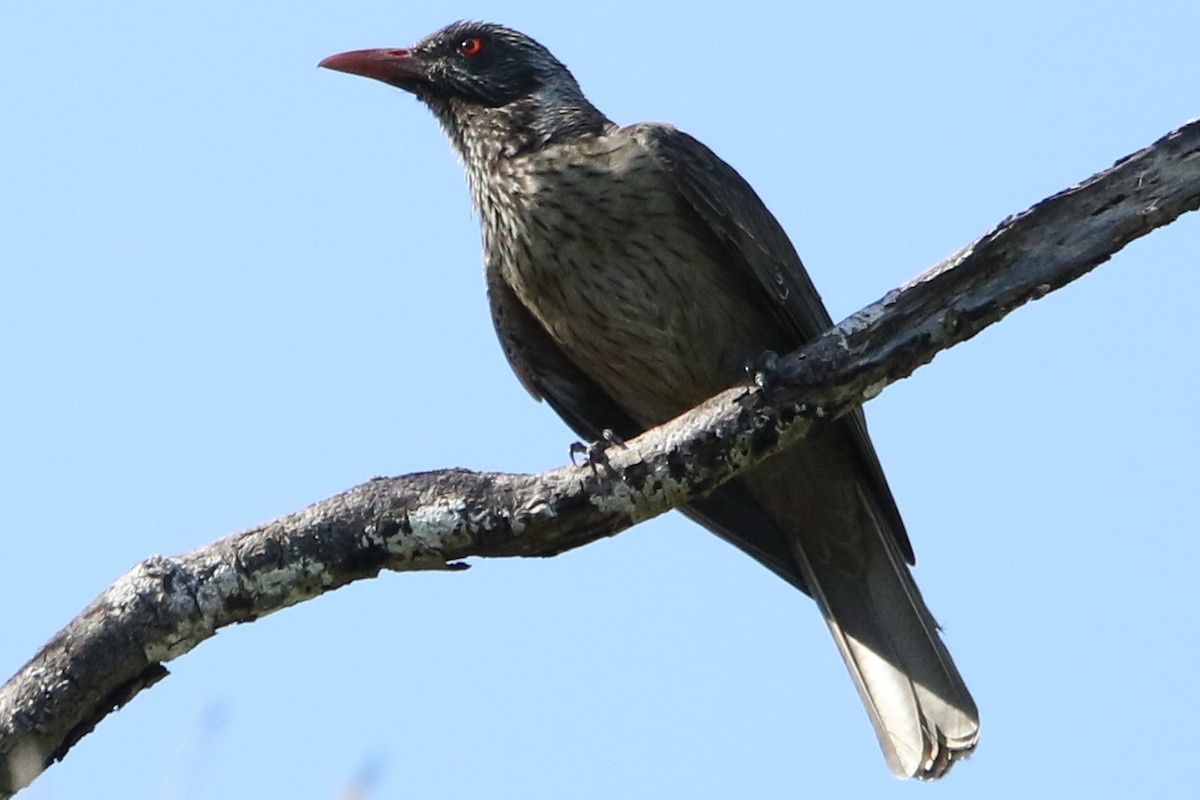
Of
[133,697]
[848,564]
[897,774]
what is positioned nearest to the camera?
[133,697]

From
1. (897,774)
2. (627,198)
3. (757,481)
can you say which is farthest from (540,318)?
(897,774)

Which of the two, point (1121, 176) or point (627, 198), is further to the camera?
point (627, 198)

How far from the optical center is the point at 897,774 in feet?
18.8

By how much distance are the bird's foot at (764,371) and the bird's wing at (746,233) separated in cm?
73

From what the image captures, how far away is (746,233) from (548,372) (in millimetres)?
1019

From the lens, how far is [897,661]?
19.7 feet

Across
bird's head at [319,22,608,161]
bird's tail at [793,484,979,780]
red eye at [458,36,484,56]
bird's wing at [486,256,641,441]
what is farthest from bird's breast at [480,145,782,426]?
red eye at [458,36,484,56]

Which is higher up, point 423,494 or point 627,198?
point 627,198

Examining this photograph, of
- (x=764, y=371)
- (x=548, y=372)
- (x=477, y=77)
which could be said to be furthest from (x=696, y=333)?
(x=477, y=77)

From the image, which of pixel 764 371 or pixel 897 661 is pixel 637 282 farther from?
pixel 897 661

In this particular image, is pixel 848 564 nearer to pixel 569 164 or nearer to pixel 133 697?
pixel 569 164

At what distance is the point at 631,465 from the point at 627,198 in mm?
1533

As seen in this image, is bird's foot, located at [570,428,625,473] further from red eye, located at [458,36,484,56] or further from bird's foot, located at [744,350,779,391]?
red eye, located at [458,36,484,56]

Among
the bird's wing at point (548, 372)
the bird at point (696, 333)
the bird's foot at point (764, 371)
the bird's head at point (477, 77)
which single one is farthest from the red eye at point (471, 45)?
the bird's foot at point (764, 371)
